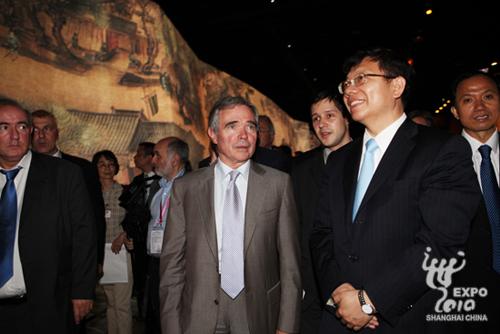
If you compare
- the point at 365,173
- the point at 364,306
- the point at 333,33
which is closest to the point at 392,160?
the point at 365,173

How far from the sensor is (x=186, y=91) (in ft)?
42.1

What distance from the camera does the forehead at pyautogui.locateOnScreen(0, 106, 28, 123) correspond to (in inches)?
107

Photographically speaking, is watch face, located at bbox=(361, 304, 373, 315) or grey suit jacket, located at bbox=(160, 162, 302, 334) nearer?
watch face, located at bbox=(361, 304, 373, 315)

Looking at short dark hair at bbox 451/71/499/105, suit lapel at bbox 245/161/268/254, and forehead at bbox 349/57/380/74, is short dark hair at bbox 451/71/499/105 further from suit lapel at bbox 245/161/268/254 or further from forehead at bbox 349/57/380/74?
suit lapel at bbox 245/161/268/254

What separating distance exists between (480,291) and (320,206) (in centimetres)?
104

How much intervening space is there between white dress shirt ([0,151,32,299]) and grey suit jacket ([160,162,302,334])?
1092 mm

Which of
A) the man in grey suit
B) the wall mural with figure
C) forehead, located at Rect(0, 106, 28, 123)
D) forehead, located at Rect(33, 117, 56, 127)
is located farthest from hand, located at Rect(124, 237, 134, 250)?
the wall mural with figure

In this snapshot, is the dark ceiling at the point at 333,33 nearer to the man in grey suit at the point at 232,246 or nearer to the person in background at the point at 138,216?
the person in background at the point at 138,216

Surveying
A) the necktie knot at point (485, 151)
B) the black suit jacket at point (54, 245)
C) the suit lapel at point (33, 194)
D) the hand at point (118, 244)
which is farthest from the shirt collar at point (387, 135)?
the hand at point (118, 244)

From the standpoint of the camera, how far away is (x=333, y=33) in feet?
44.1

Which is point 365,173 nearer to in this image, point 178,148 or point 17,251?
point 17,251

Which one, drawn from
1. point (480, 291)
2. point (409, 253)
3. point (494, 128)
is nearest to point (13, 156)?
point (409, 253)

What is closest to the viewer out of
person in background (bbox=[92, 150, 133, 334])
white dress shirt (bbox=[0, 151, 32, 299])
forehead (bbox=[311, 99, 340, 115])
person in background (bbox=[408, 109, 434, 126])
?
white dress shirt (bbox=[0, 151, 32, 299])

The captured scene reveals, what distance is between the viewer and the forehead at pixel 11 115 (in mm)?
2721
